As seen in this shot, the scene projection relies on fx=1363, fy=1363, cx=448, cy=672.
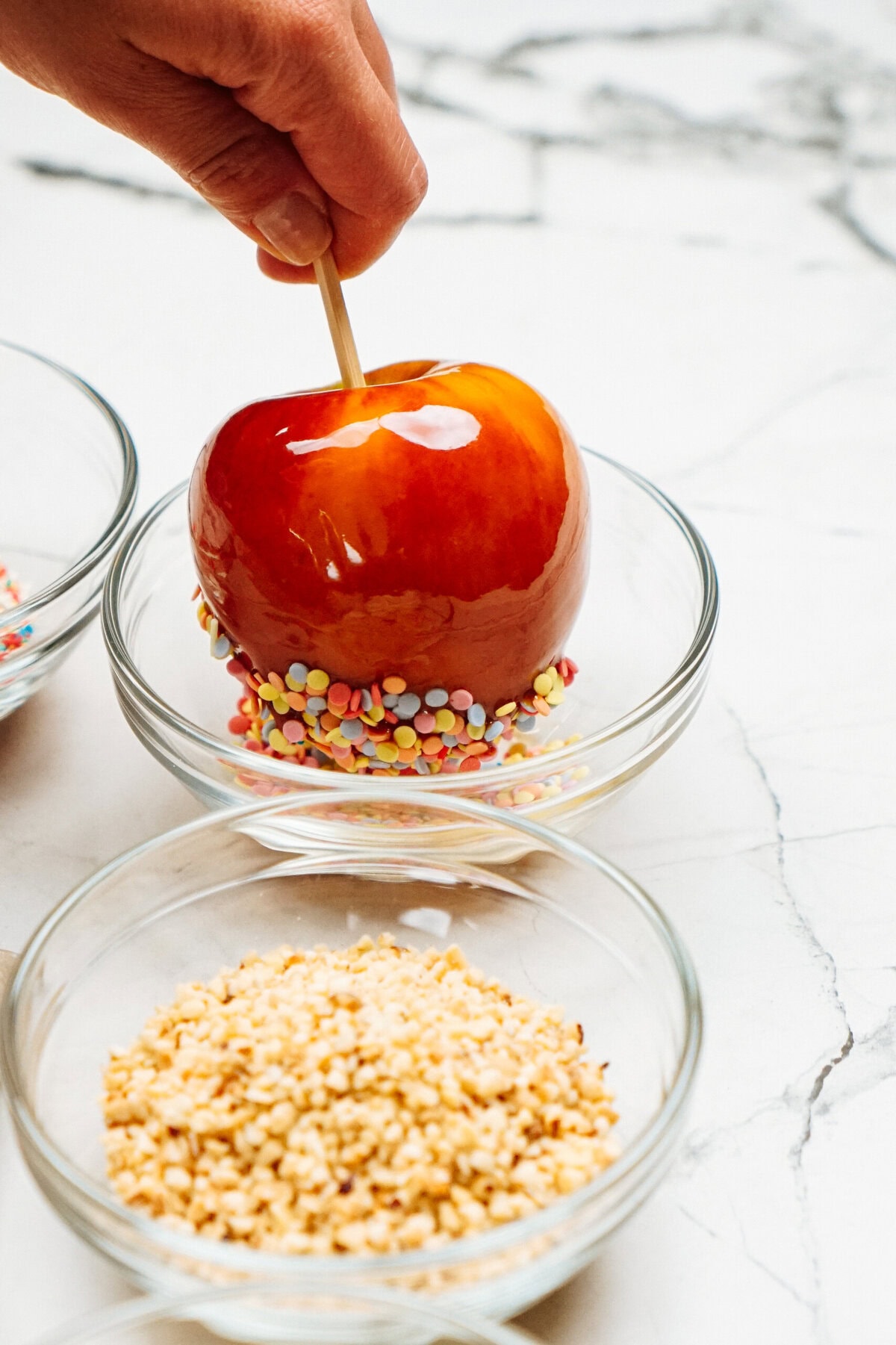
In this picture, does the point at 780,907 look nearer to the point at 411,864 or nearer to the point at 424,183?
the point at 411,864

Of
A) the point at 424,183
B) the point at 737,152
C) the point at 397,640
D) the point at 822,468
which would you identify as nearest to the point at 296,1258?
the point at 397,640

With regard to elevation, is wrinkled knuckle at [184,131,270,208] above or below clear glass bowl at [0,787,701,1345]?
above

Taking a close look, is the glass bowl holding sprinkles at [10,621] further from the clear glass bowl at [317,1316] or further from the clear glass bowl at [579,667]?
the clear glass bowl at [317,1316]

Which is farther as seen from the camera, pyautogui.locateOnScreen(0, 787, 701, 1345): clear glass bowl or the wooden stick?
the wooden stick

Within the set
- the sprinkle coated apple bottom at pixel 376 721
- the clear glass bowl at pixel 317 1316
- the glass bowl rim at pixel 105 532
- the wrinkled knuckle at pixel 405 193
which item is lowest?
the sprinkle coated apple bottom at pixel 376 721

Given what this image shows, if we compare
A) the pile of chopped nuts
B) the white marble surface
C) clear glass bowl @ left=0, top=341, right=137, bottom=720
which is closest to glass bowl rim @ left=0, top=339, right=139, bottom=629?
clear glass bowl @ left=0, top=341, right=137, bottom=720

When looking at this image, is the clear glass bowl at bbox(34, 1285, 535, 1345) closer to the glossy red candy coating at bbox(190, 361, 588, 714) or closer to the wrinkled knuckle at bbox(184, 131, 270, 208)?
the glossy red candy coating at bbox(190, 361, 588, 714)

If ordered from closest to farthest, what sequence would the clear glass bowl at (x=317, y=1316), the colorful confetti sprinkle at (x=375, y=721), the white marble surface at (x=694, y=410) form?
the clear glass bowl at (x=317, y=1316) → the white marble surface at (x=694, y=410) → the colorful confetti sprinkle at (x=375, y=721)

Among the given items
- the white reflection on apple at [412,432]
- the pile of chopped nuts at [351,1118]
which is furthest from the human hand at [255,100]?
the pile of chopped nuts at [351,1118]
